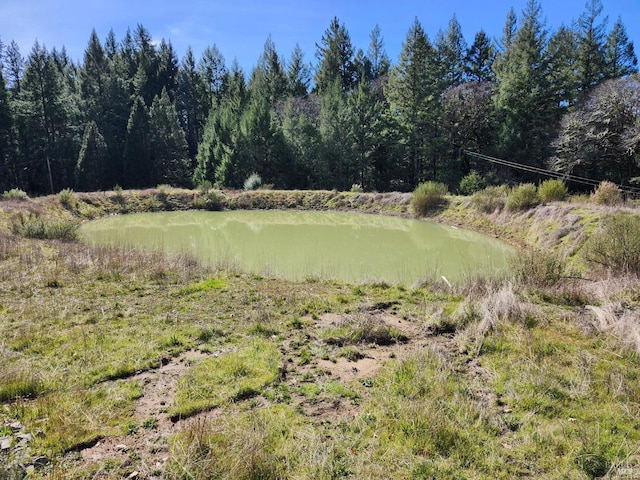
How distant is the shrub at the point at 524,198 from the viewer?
628 inches

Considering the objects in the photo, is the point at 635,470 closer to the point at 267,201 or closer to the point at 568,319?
the point at 568,319

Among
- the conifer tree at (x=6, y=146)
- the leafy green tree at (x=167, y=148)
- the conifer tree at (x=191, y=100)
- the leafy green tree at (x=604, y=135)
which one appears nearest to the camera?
the leafy green tree at (x=604, y=135)

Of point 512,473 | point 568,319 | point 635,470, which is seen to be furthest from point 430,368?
point 568,319

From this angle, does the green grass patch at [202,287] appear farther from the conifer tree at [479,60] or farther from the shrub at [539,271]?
the conifer tree at [479,60]

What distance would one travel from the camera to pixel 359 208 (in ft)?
80.1

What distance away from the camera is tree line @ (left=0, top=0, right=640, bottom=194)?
25734 millimetres

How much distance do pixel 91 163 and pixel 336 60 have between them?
24.0 m

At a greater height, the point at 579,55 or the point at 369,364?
the point at 579,55

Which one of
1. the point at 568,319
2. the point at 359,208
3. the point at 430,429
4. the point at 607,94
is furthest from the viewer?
the point at 359,208

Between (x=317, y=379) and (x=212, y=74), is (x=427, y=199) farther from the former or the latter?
(x=212, y=74)

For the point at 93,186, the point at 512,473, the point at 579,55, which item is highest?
the point at 579,55

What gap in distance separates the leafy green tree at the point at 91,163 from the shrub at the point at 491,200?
29.7 metres

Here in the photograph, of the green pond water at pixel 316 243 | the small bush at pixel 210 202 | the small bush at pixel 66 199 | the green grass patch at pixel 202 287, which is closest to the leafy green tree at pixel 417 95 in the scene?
the green pond water at pixel 316 243

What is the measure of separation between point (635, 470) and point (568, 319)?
3017 millimetres
